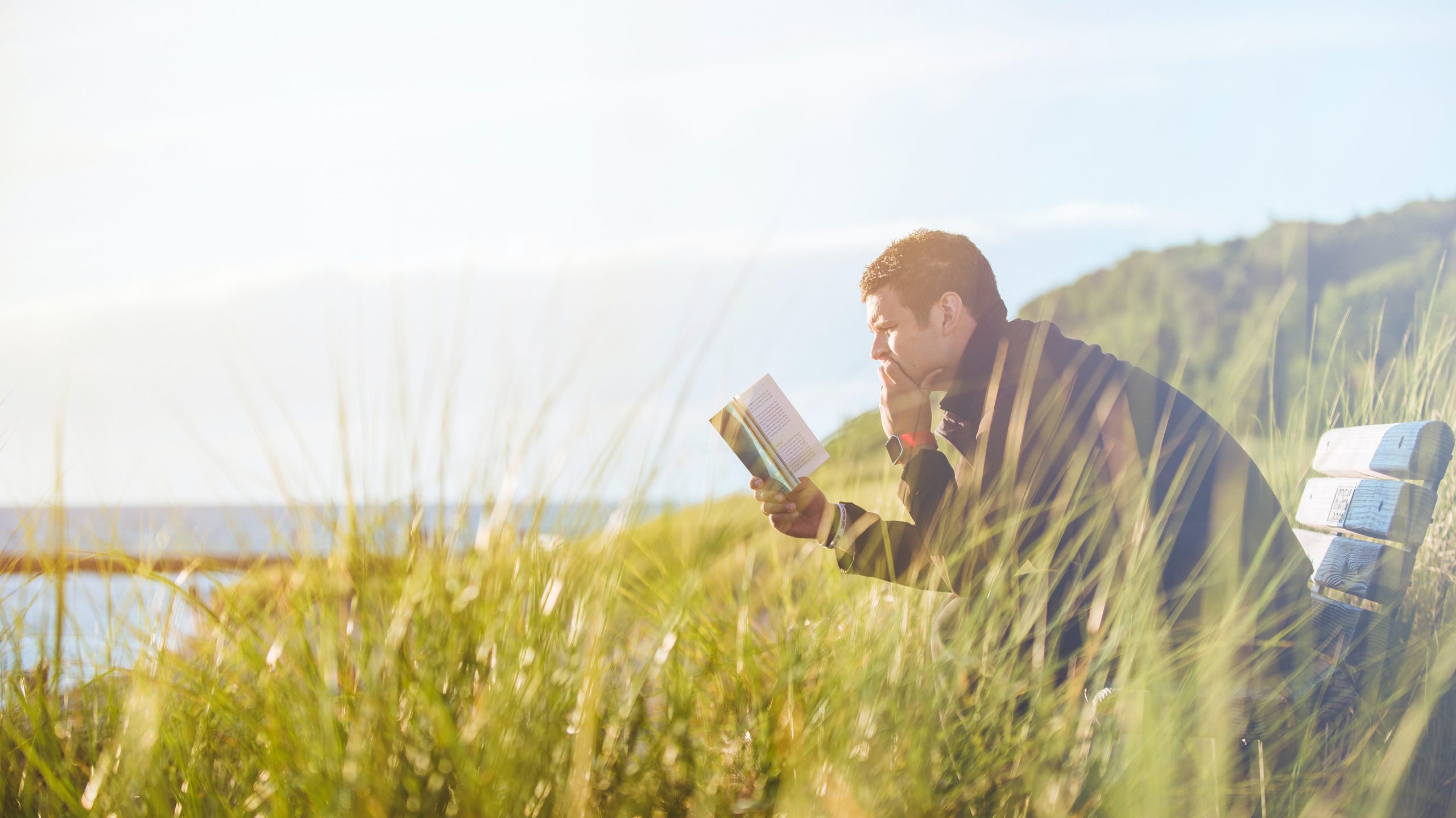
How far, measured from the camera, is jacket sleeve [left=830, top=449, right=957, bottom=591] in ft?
6.74

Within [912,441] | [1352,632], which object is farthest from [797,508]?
[1352,632]

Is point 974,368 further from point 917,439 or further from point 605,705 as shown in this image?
point 605,705

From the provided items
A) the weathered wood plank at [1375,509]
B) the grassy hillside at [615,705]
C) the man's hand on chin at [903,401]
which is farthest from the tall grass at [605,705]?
the man's hand on chin at [903,401]

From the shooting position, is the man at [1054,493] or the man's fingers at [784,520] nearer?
the man at [1054,493]

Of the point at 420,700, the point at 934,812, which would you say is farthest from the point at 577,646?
the point at 934,812

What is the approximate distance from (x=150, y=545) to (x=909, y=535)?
175 centimetres

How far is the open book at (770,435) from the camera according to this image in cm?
210

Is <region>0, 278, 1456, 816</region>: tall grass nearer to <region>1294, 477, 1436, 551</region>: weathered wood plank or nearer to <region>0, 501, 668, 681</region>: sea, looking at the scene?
<region>0, 501, 668, 681</region>: sea

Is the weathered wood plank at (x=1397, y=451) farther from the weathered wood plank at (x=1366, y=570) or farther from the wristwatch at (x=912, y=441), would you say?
the wristwatch at (x=912, y=441)

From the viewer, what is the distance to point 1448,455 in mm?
2168

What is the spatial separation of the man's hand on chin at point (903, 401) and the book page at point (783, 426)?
19.3 inches

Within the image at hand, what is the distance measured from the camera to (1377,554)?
87.8 inches

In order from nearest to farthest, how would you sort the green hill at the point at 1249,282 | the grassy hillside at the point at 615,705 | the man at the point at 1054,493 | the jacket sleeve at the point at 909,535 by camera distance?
the grassy hillside at the point at 615,705 < the man at the point at 1054,493 < the jacket sleeve at the point at 909,535 < the green hill at the point at 1249,282

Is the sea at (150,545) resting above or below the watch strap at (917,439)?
below
